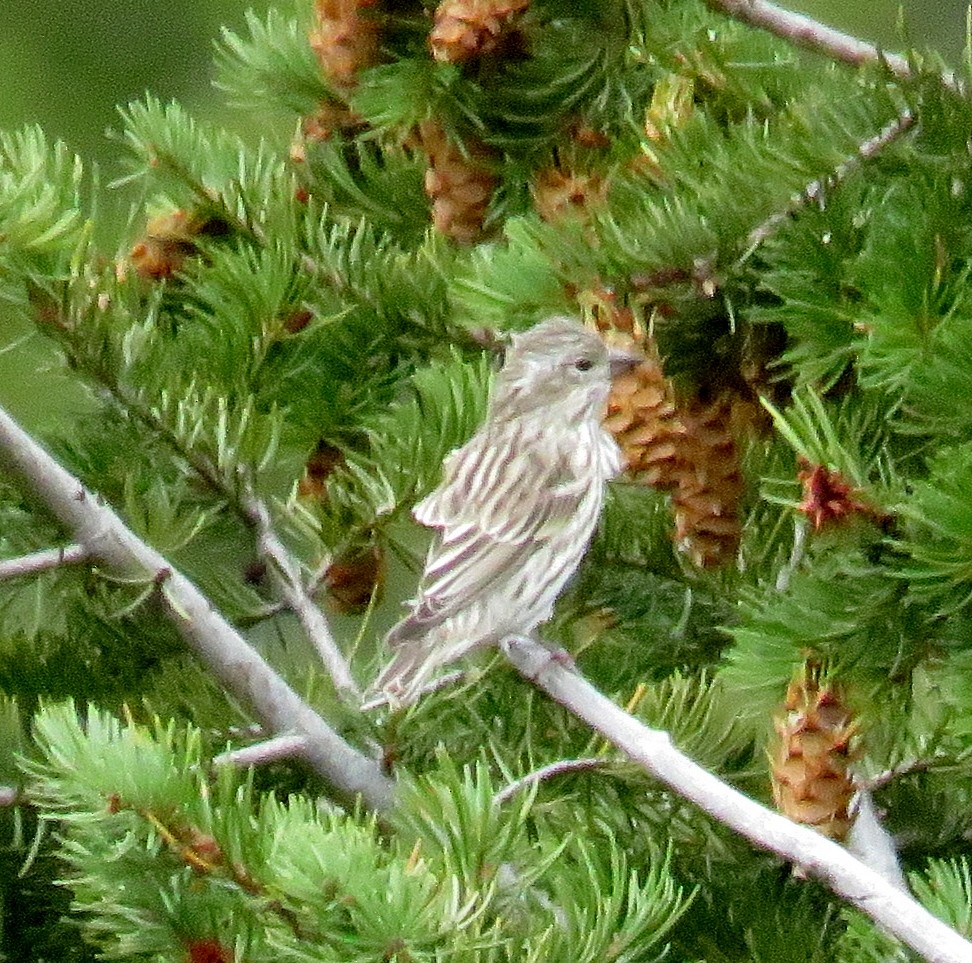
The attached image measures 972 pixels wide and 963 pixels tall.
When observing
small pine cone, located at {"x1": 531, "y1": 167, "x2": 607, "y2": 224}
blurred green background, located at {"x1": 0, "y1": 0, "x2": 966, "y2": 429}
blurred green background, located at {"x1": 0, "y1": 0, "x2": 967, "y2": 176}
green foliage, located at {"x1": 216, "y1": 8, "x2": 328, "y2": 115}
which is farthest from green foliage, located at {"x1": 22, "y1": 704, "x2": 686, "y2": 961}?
blurred green background, located at {"x1": 0, "y1": 0, "x2": 967, "y2": 176}

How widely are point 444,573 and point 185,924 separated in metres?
1.03

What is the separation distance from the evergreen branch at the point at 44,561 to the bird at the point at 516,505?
351mm

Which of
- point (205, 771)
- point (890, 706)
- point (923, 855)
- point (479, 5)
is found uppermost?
point (479, 5)

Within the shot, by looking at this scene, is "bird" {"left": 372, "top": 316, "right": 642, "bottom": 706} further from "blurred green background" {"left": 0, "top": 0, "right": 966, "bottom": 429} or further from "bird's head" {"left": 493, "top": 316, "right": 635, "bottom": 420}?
"blurred green background" {"left": 0, "top": 0, "right": 966, "bottom": 429}

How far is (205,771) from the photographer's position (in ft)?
5.55

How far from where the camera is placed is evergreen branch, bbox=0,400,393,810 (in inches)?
77.0

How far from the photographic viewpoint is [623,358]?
2025mm

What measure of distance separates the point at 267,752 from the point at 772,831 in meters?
0.53

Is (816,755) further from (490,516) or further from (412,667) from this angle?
(490,516)

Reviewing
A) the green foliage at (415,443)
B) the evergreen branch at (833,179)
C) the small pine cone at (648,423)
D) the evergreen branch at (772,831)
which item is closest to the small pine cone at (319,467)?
the green foliage at (415,443)

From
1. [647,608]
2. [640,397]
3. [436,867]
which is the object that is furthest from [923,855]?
[436,867]

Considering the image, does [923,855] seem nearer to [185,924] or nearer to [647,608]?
[647,608]

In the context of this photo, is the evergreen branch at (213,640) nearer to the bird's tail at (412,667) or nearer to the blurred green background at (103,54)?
the bird's tail at (412,667)

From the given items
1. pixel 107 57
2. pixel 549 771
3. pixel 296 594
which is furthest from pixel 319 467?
pixel 107 57
